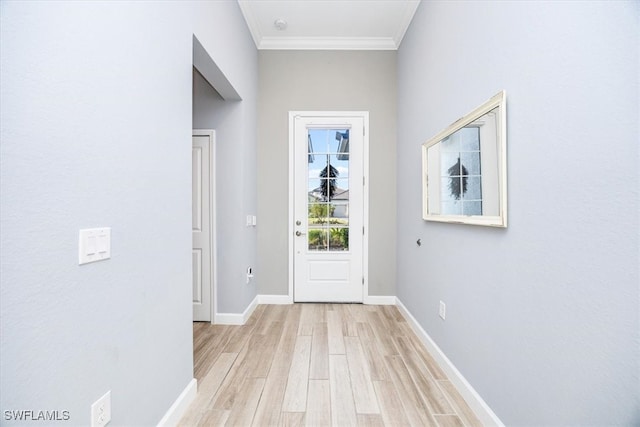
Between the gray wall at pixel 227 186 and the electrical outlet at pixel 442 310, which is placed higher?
the gray wall at pixel 227 186

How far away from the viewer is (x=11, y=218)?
0.76 m

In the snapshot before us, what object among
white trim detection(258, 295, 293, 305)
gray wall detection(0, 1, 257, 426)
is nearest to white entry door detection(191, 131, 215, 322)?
white trim detection(258, 295, 293, 305)

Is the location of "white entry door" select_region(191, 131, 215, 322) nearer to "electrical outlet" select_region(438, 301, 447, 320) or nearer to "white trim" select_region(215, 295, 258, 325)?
"white trim" select_region(215, 295, 258, 325)

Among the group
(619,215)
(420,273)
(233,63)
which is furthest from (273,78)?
(619,215)

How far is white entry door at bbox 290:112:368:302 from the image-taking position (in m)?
3.53

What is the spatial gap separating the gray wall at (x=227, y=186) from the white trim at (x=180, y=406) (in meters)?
1.15

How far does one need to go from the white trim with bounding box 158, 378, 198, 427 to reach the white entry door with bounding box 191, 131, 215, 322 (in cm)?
122

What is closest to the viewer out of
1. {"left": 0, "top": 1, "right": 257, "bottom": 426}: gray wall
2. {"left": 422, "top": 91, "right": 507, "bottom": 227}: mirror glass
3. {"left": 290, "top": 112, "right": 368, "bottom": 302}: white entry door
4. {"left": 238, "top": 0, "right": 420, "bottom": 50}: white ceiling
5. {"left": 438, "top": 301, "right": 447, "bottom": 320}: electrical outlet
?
{"left": 0, "top": 1, "right": 257, "bottom": 426}: gray wall

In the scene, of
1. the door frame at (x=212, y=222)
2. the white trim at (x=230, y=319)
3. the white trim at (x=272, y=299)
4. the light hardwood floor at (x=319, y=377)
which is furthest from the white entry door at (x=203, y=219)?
the white trim at (x=272, y=299)

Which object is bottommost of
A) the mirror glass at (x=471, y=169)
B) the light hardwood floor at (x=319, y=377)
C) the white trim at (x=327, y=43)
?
the light hardwood floor at (x=319, y=377)

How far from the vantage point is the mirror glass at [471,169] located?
143cm

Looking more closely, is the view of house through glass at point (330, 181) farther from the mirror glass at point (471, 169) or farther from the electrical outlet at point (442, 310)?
the electrical outlet at point (442, 310)

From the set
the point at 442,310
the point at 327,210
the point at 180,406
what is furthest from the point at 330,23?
the point at 180,406

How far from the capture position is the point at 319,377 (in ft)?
6.46
